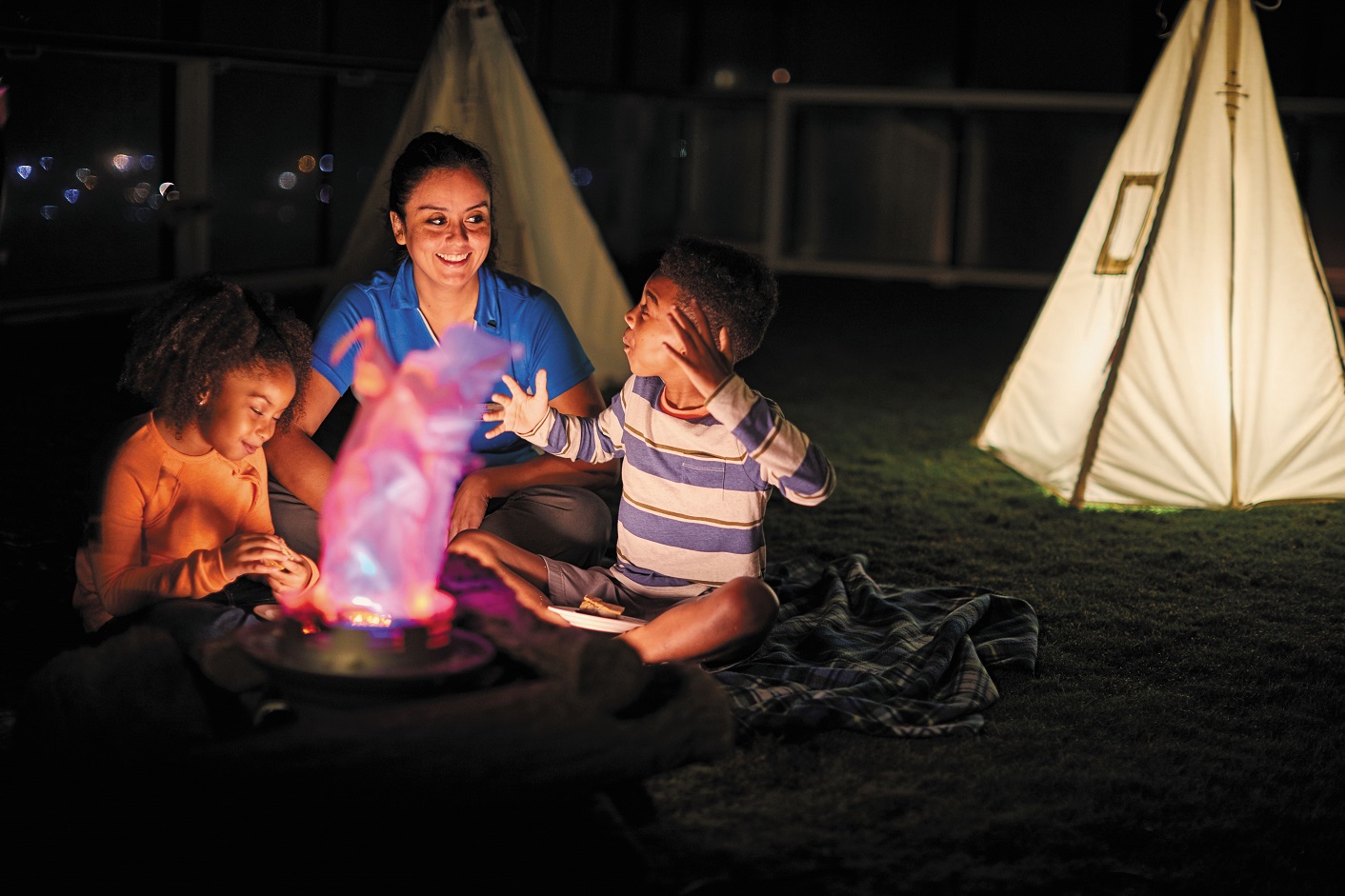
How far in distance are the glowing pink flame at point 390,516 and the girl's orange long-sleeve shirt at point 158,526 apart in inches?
18.6

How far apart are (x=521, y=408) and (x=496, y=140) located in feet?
13.0

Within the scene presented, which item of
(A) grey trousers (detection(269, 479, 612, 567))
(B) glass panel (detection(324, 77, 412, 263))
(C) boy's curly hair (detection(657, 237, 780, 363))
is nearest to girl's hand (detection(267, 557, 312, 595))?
(A) grey trousers (detection(269, 479, 612, 567))

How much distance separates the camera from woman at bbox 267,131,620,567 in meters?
3.70

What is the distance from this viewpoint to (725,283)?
333 cm

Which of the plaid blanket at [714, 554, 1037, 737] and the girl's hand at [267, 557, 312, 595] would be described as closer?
the girl's hand at [267, 557, 312, 595]

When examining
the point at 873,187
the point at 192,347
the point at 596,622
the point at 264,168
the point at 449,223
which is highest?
the point at 873,187

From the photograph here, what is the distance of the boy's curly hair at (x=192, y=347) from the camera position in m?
2.96

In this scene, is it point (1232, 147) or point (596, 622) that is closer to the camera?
point (596, 622)

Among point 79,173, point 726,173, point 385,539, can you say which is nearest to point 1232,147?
point 385,539

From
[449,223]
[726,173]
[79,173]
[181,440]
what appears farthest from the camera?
[726,173]

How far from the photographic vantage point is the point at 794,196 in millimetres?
15477

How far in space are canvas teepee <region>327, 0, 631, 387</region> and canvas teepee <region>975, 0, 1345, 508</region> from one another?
2.98 metres

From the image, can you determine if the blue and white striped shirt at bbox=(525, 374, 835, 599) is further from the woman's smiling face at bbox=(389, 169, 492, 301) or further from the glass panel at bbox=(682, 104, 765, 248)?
the glass panel at bbox=(682, 104, 765, 248)

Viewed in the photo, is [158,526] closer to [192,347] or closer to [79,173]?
[192,347]
